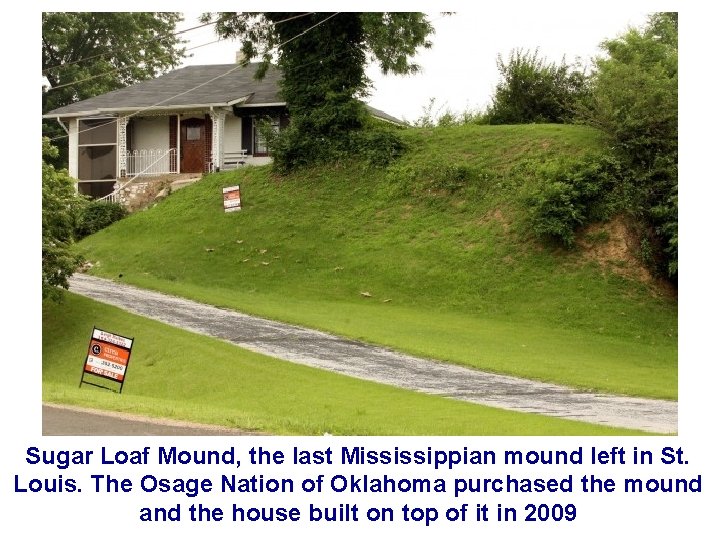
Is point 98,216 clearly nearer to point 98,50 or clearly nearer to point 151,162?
point 151,162

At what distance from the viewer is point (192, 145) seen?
48.9 meters

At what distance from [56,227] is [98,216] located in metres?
16.1

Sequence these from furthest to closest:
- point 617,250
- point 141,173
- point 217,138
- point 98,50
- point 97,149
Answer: point 98,50 → point 97,149 → point 141,173 → point 217,138 → point 617,250

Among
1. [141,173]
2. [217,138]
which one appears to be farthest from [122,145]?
[217,138]

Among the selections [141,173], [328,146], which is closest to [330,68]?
[328,146]

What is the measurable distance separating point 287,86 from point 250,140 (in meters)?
6.36

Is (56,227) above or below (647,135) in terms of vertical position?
below

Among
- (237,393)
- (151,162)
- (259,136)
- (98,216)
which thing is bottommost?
(237,393)

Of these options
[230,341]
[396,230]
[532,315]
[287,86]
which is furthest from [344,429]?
[287,86]

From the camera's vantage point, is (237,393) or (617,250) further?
(617,250)

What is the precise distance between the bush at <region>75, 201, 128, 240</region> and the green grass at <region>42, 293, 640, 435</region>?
14.9 metres

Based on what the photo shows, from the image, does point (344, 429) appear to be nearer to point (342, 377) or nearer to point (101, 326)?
point (342, 377)

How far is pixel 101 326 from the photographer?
27.7 m

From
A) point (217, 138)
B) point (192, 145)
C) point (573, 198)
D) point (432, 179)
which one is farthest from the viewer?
point (192, 145)
